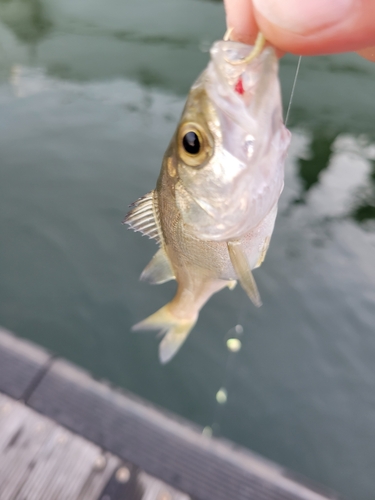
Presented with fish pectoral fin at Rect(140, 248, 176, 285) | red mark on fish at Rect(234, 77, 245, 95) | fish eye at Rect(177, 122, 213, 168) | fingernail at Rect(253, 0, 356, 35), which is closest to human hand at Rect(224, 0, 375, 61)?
fingernail at Rect(253, 0, 356, 35)

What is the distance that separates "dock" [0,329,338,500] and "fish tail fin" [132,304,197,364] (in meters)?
0.51

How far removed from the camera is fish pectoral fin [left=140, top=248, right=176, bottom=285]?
1493 mm

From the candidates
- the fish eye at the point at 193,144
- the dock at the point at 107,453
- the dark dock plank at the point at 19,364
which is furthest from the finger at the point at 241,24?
the dark dock plank at the point at 19,364

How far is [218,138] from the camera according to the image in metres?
1.00

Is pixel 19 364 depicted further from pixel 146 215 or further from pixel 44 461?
pixel 146 215

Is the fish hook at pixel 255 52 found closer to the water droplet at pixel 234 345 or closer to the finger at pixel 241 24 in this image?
the finger at pixel 241 24

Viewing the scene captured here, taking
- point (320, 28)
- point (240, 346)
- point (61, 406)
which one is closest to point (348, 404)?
point (240, 346)

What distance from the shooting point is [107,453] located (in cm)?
202

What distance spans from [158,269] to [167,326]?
17.8 inches

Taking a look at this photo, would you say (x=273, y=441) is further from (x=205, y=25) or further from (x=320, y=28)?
(x=205, y=25)

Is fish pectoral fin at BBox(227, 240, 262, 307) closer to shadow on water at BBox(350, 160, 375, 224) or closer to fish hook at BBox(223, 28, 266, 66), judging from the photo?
fish hook at BBox(223, 28, 266, 66)

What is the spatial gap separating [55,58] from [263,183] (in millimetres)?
9729

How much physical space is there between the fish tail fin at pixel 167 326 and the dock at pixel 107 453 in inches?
20.3

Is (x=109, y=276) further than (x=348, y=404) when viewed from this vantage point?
Yes
